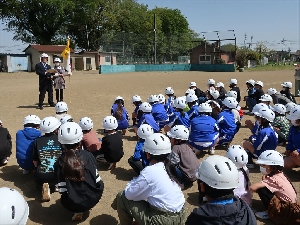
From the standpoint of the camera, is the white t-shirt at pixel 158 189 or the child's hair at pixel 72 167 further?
the child's hair at pixel 72 167

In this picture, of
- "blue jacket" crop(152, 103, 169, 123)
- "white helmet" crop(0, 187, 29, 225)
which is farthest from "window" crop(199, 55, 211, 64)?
"white helmet" crop(0, 187, 29, 225)

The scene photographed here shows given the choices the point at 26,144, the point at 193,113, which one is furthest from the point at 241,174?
the point at 193,113

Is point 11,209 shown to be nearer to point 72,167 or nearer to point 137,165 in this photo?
point 72,167

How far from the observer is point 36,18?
49219mm

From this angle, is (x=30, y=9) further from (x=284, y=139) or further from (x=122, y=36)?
(x=284, y=139)

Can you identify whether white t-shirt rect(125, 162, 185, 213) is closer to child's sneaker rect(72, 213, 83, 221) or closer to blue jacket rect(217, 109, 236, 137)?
child's sneaker rect(72, 213, 83, 221)

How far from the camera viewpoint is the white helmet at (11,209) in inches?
81.4

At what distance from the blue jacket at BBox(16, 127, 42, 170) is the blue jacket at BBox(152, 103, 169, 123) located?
3987mm

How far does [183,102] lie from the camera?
751cm

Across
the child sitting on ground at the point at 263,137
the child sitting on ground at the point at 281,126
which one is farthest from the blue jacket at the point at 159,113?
the child sitting on ground at the point at 263,137

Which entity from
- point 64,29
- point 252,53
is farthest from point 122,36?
point 252,53

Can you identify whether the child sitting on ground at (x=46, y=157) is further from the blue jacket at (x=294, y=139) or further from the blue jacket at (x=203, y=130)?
the blue jacket at (x=294, y=139)

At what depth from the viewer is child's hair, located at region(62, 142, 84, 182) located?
3.83 metres

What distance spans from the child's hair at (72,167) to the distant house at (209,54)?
153ft
